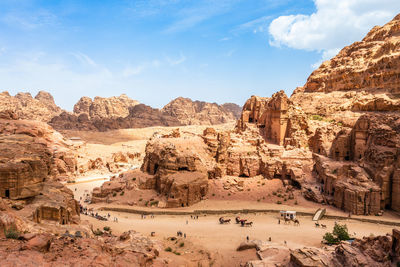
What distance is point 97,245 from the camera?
8406 millimetres

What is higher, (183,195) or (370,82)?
(370,82)

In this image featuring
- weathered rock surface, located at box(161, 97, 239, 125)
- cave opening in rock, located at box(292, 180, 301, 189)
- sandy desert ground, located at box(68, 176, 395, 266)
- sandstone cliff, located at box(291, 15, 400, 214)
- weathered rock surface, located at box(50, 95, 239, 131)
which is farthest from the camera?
weathered rock surface, located at box(161, 97, 239, 125)

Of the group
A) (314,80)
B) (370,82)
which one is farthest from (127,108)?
(370,82)

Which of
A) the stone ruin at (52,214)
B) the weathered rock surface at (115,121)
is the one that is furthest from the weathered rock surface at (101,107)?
the stone ruin at (52,214)

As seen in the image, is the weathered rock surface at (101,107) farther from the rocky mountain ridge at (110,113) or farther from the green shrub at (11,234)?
the green shrub at (11,234)

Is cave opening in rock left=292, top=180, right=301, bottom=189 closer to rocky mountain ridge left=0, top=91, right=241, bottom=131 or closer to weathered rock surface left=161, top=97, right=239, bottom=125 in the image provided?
rocky mountain ridge left=0, top=91, right=241, bottom=131

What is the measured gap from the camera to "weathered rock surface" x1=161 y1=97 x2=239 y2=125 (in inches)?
3776

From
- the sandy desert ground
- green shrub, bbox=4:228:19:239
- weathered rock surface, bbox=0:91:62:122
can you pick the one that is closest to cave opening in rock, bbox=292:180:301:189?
the sandy desert ground

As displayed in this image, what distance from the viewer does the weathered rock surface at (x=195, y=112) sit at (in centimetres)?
9592

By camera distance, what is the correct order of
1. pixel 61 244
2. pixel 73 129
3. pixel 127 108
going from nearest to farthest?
pixel 61 244
pixel 73 129
pixel 127 108

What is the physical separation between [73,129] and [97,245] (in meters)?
67.5

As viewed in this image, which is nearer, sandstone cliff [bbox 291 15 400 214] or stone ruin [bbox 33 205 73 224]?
stone ruin [bbox 33 205 73 224]

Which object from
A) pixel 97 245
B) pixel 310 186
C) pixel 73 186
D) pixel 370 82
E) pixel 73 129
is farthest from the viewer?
pixel 73 129

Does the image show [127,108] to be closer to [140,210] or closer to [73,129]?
[73,129]
